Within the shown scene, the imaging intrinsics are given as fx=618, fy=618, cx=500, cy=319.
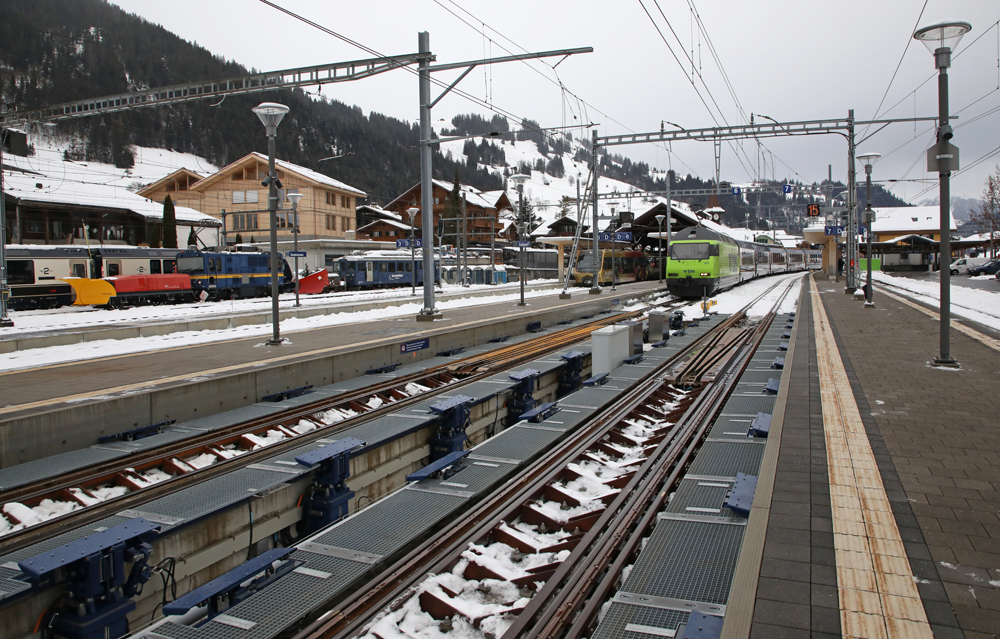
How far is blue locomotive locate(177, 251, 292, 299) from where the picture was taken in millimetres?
31266

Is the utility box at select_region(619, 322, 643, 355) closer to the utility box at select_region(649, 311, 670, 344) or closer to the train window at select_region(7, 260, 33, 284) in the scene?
the utility box at select_region(649, 311, 670, 344)

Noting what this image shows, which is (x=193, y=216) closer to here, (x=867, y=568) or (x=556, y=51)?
(x=556, y=51)

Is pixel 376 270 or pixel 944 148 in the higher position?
pixel 944 148

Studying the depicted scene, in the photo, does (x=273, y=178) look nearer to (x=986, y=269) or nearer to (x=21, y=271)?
(x=21, y=271)

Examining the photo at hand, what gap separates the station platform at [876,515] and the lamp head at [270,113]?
1045 cm

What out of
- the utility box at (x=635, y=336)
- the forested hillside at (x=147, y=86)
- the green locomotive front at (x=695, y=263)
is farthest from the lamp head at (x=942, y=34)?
the forested hillside at (x=147, y=86)

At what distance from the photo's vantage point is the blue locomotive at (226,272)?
103ft

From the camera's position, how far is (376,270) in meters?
42.3

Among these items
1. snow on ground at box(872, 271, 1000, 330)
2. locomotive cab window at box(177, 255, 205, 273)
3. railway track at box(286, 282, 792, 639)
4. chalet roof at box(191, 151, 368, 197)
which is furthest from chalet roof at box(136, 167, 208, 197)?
railway track at box(286, 282, 792, 639)

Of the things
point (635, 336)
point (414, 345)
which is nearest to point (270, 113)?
point (414, 345)

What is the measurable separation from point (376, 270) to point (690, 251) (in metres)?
21.9

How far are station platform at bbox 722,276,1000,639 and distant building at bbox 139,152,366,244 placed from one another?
172ft

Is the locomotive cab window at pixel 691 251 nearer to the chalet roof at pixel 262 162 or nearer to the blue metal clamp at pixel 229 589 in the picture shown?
the blue metal clamp at pixel 229 589

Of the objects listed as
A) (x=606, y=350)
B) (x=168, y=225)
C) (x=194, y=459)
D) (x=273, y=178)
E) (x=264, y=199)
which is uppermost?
(x=264, y=199)
